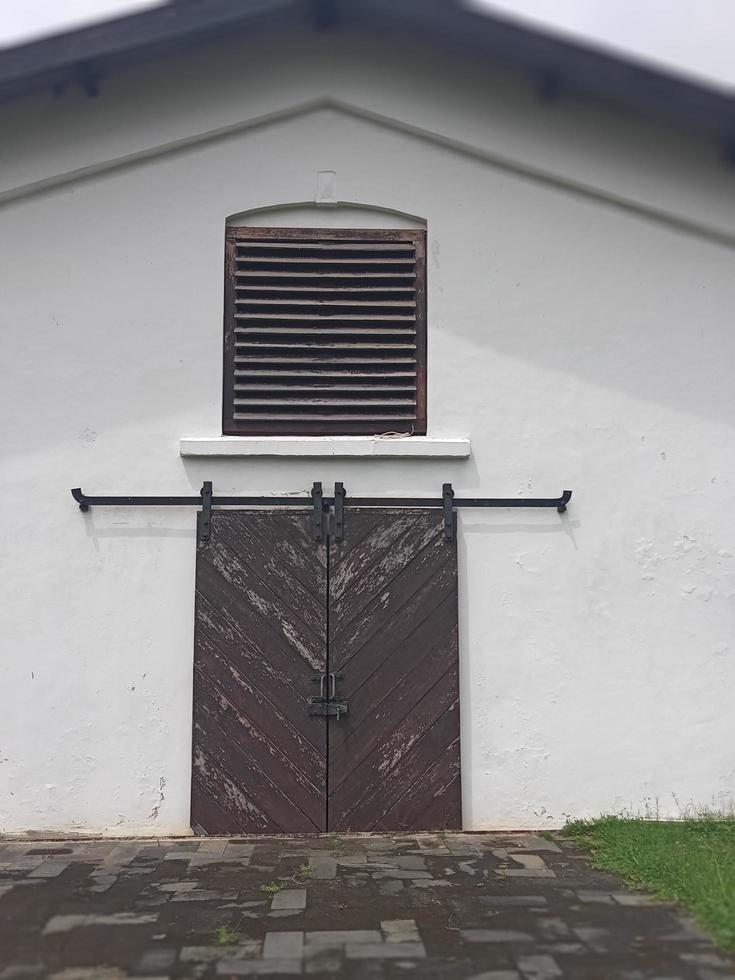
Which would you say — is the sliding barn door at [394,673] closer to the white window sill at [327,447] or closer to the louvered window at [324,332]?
the white window sill at [327,447]

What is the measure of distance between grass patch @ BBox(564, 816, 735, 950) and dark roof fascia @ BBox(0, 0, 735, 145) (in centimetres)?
452

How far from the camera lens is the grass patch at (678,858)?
4488mm

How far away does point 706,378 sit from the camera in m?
6.55

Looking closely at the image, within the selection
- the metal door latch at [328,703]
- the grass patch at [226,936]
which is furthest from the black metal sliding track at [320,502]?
the grass patch at [226,936]

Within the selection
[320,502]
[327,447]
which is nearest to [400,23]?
[327,447]

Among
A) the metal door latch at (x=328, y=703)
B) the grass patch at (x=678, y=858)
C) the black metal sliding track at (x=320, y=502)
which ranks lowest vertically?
the grass patch at (x=678, y=858)

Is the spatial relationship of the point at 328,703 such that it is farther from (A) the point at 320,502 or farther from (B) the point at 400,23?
(B) the point at 400,23

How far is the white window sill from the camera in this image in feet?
20.8

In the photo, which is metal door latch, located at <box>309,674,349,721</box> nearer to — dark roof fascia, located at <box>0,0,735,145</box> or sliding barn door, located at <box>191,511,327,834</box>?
sliding barn door, located at <box>191,511,327,834</box>

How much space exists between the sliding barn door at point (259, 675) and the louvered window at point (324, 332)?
2.54 feet

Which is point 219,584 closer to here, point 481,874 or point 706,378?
point 481,874

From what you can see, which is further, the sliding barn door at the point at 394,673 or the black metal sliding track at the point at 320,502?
the black metal sliding track at the point at 320,502

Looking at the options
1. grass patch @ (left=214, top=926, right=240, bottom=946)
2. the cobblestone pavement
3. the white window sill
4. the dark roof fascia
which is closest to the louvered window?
the white window sill

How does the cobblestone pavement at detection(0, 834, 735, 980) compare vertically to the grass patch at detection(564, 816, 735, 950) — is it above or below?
below
